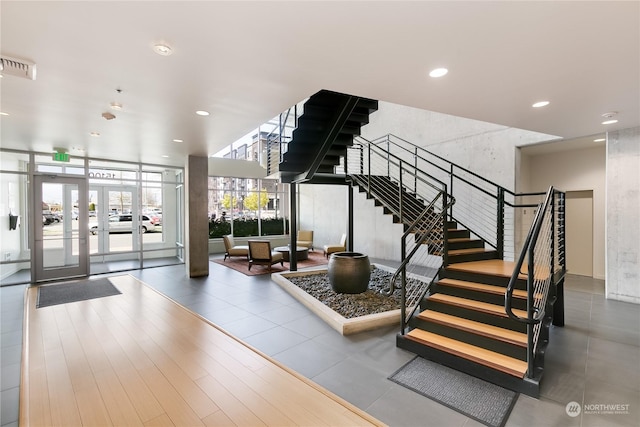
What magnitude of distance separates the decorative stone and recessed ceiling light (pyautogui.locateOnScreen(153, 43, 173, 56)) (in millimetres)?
4111

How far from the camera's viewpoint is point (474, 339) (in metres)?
3.11

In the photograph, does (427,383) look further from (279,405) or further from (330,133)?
(330,133)

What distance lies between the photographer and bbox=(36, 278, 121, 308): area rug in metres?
5.20

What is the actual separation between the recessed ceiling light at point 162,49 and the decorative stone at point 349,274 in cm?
411

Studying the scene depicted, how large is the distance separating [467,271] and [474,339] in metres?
0.99

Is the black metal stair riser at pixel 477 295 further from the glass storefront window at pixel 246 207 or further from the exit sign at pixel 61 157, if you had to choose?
the glass storefront window at pixel 246 207

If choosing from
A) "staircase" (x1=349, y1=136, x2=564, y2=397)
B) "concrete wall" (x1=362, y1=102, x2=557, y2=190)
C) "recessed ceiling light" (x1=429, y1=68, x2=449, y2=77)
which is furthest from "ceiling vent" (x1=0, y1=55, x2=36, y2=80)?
"concrete wall" (x1=362, y1=102, x2=557, y2=190)

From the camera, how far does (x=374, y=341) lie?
3.64m

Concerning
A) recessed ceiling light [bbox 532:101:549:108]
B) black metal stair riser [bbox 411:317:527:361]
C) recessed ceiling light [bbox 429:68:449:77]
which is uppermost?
recessed ceiling light [bbox 429:68:449:77]

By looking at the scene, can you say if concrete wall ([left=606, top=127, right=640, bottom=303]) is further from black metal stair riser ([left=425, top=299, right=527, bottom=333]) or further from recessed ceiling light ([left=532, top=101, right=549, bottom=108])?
black metal stair riser ([left=425, top=299, right=527, bottom=333])

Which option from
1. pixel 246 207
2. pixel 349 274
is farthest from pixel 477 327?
pixel 246 207

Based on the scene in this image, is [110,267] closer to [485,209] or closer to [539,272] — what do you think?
[539,272]

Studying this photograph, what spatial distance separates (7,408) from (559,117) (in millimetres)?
7069

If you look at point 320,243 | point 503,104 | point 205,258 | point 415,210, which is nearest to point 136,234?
point 205,258
